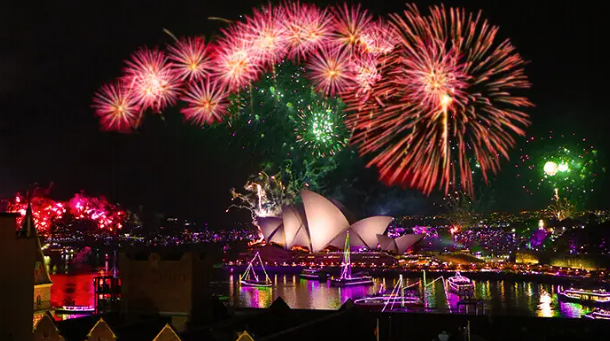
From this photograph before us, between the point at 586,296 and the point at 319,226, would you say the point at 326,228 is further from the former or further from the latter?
the point at 586,296

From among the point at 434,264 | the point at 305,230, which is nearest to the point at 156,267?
the point at 434,264

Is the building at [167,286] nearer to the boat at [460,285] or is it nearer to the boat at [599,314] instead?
the boat at [599,314]

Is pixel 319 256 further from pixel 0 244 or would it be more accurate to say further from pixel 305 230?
pixel 0 244

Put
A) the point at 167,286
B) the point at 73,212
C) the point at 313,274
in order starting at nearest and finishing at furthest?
the point at 167,286, the point at 313,274, the point at 73,212

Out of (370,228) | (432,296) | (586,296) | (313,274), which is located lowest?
(432,296)

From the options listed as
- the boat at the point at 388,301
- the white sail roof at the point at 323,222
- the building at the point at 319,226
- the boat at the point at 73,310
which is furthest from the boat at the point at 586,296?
the white sail roof at the point at 323,222

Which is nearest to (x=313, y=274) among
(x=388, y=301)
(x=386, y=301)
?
(x=386, y=301)
